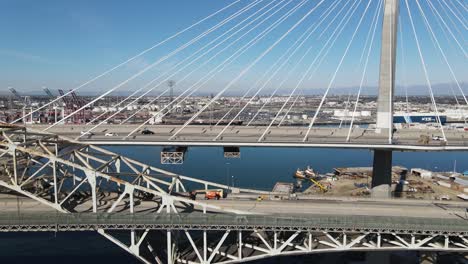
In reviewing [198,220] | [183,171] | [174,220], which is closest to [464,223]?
[198,220]

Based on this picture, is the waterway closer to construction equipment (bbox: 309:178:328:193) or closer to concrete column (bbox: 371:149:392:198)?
construction equipment (bbox: 309:178:328:193)

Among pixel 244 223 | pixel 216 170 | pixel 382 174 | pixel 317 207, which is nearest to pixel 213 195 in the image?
pixel 317 207

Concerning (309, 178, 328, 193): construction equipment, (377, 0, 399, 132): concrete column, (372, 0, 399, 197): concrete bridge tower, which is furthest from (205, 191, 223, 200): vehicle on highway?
(309, 178, 328, 193): construction equipment

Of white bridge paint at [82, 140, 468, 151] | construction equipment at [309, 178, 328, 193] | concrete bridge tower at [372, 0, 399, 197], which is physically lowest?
construction equipment at [309, 178, 328, 193]

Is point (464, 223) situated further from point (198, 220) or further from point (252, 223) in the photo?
point (198, 220)

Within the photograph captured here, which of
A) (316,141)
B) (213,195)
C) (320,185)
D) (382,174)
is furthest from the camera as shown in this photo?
(320,185)

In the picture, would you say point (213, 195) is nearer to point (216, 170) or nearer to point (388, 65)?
point (388, 65)
